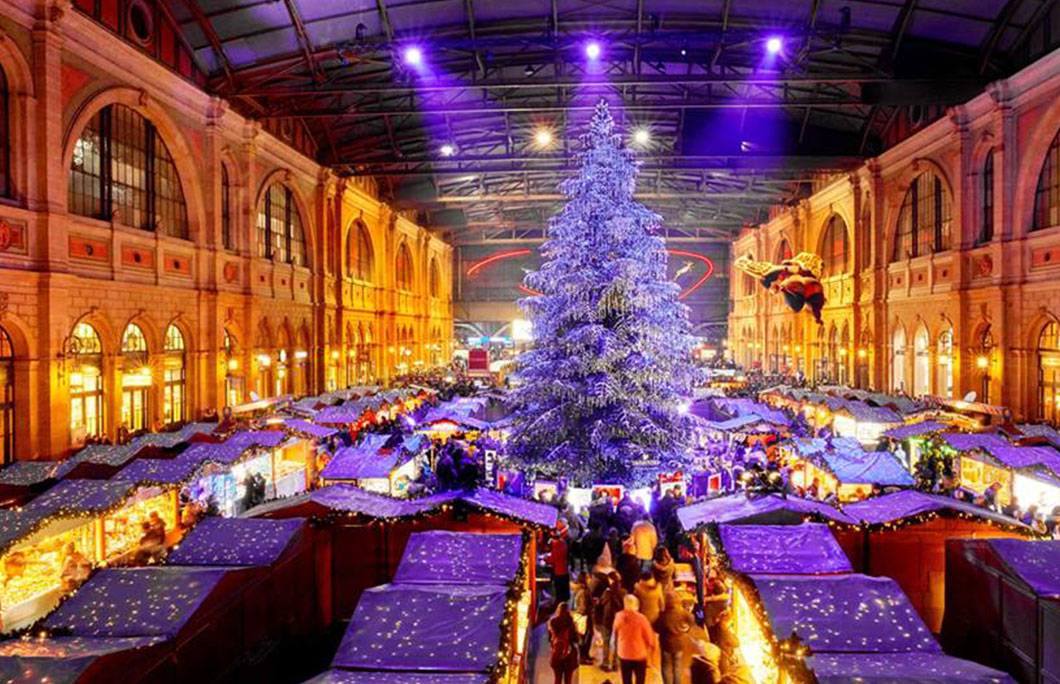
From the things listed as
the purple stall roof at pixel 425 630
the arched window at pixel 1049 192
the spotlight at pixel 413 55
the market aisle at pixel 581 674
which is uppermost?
the spotlight at pixel 413 55

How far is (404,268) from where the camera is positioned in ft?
145

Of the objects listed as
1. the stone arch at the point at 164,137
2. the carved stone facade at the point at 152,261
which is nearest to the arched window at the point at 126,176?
the stone arch at the point at 164,137

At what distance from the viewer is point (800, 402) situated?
24281 millimetres

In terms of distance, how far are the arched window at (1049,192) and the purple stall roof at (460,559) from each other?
59.2ft

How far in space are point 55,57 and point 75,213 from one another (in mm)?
3072

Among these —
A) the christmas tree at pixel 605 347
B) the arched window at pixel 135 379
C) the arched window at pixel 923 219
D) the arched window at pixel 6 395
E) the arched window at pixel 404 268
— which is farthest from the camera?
the arched window at pixel 404 268

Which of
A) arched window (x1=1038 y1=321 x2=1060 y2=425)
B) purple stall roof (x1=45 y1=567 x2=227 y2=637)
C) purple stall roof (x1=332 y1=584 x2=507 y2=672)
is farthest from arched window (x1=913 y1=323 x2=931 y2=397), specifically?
purple stall roof (x1=45 y1=567 x2=227 y2=637)

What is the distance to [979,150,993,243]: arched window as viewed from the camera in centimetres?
2139

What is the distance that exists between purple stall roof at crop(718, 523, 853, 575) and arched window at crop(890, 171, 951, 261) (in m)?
20.3

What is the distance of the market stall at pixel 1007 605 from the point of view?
5.44 meters

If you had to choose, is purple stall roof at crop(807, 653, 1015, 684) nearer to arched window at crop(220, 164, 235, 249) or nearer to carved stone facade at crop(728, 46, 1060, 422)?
carved stone facade at crop(728, 46, 1060, 422)

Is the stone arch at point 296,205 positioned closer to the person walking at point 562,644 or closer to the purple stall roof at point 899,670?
the person walking at point 562,644

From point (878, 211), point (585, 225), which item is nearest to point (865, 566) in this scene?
point (585, 225)

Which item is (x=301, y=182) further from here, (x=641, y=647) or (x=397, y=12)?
(x=641, y=647)
